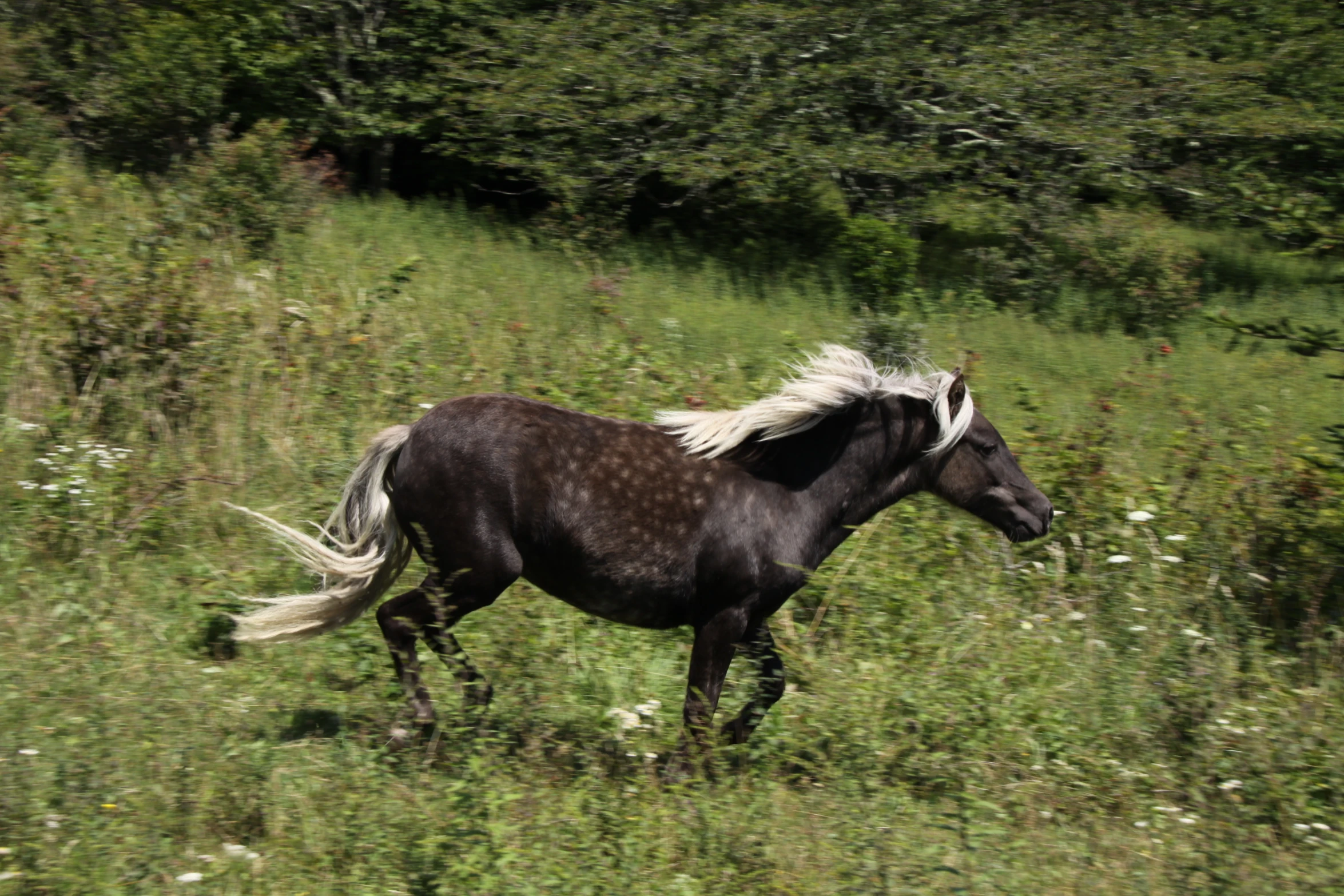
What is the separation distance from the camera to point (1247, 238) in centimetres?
1802

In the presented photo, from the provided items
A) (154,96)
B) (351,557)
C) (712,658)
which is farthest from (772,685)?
(154,96)

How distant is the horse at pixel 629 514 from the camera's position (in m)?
4.92

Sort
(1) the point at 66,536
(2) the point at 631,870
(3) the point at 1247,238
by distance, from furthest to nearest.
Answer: (3) the point at 1247,238, (1) the point at 66,536, (2) the point at 631,870

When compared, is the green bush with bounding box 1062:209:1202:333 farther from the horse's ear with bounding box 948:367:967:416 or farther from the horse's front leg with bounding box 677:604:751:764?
the horse's front leg with bounding box 677:604:751:764

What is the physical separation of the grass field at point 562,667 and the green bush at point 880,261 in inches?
106

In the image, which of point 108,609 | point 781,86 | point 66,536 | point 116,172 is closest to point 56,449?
point 66,536

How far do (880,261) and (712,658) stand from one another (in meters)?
8.47

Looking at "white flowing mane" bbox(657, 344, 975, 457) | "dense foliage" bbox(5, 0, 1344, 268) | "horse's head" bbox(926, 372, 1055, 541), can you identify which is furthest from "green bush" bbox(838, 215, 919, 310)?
"white flowing mane" bbox(657, 344, 975, 457)

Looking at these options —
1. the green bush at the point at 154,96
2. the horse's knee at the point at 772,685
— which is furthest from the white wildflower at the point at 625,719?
the green bush at the point at 154,96

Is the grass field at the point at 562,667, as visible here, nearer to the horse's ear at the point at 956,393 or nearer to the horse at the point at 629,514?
the horse at the point at 629,514

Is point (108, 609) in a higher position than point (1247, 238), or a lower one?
higher

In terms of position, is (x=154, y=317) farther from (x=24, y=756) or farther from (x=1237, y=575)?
(x=1237, y=575)

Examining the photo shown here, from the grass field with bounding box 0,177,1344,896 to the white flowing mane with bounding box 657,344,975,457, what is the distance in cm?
126

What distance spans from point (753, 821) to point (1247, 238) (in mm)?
16771
